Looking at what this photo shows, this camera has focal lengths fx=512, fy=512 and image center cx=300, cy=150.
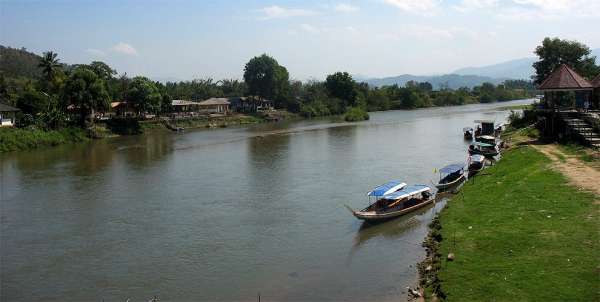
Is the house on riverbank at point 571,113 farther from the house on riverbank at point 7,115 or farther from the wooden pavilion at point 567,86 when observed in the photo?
the house on riverbank at point 7,115

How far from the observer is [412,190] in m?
25.5

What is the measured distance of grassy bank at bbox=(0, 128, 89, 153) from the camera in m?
53.1

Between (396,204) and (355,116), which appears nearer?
(396,204)

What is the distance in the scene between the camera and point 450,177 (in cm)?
3086

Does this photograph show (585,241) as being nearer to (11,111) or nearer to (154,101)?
(11,111)

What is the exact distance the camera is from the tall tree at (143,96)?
7381 cm

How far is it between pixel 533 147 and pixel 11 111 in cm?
5324

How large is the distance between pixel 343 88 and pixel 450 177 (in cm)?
8854

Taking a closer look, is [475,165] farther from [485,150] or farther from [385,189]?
[385,189]

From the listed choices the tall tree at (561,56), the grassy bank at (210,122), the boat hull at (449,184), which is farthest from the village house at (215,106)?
the boat hull at (449,184)

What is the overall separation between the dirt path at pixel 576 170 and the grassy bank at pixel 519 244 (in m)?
0.65

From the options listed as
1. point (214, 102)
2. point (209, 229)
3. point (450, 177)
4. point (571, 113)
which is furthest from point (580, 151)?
point (214, 102)

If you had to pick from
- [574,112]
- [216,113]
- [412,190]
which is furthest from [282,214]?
[216,113]

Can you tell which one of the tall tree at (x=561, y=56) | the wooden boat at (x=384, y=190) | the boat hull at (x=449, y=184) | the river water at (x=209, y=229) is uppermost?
the tall tree at (x=561, y=56)
